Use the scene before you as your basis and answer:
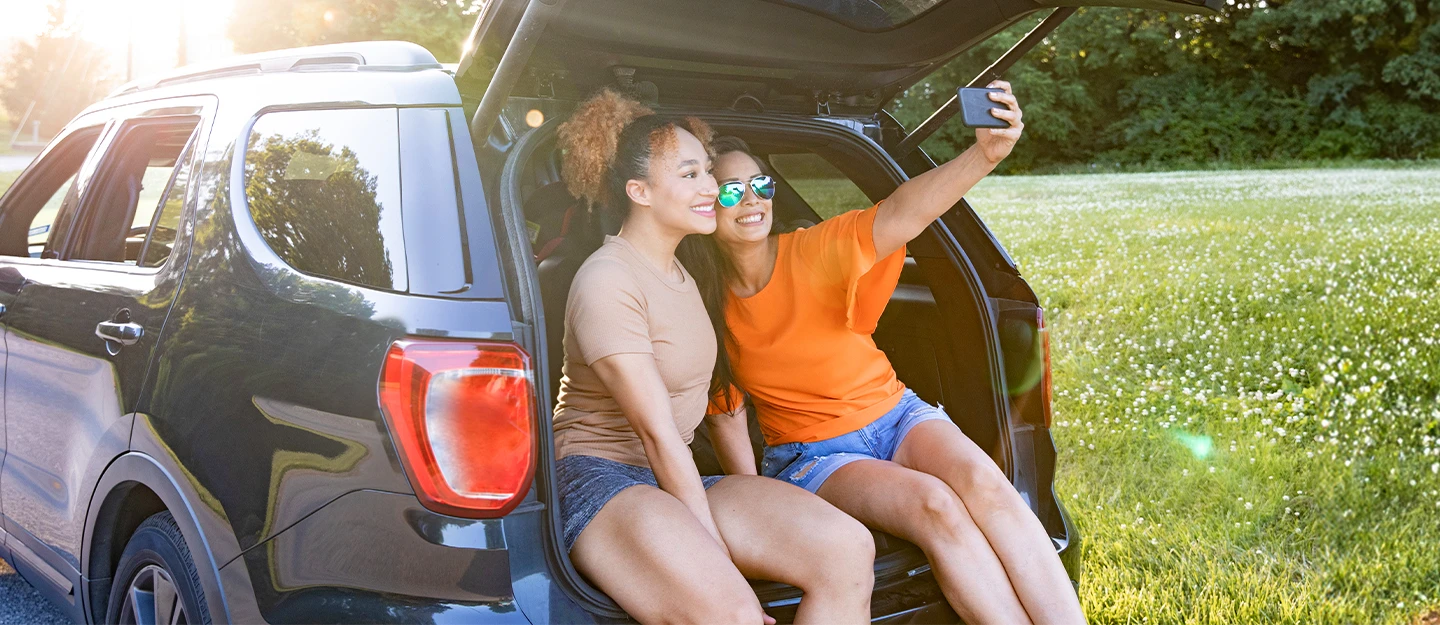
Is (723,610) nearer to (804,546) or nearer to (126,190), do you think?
(804,546)

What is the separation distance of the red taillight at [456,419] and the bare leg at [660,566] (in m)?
0.31

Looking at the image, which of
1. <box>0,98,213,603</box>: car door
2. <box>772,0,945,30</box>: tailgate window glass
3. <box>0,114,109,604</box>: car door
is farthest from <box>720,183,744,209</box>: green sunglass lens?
<box>0,114,109,604</box>: car door

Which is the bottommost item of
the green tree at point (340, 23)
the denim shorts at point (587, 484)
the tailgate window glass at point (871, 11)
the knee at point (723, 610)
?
the knee at point (723, 610)

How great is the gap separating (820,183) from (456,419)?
1.96 m

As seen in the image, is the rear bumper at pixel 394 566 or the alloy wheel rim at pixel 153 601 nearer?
the rear bumper at pixel 394 566

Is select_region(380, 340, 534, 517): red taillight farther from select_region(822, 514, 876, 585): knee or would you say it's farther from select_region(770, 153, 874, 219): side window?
select_region(770, 153, 874, 219): side window

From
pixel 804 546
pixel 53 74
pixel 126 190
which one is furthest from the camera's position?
pixel 53 74

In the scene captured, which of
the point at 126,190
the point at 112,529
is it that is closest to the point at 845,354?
the point at 112,529

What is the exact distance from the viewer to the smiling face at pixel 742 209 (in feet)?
9.52

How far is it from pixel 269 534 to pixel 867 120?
1.95 meters

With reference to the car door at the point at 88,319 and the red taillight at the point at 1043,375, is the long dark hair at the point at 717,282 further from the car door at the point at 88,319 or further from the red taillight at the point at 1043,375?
the car door at the point at 88,319

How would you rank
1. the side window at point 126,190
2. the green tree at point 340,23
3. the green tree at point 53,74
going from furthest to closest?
A: the green tree at point 53,74 → the green tree at point 340,23 → the side window at point 126,190

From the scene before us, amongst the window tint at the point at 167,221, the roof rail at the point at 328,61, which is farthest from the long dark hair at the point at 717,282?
the window tint at the point at 167,221

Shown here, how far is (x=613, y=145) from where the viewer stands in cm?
259
